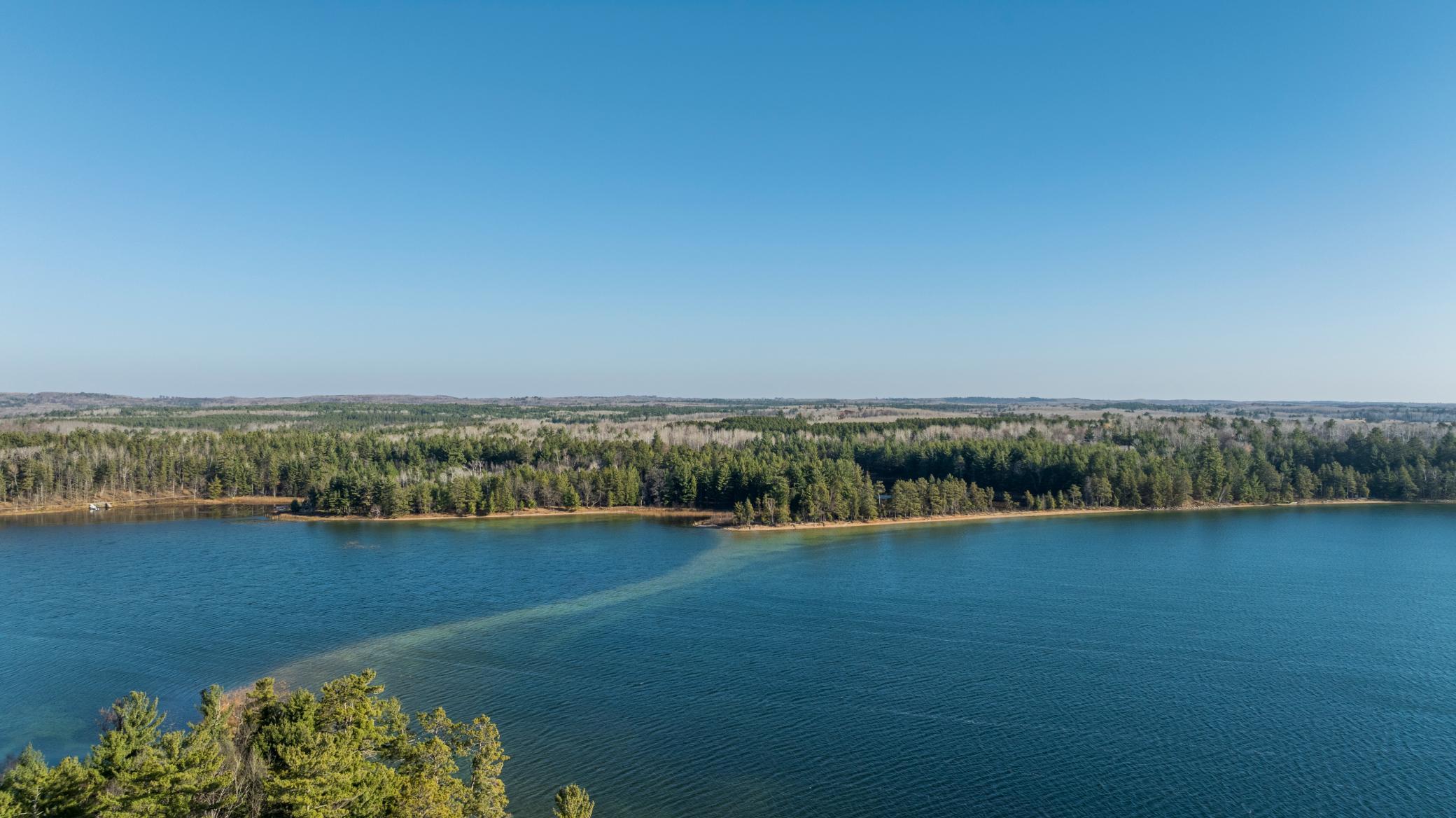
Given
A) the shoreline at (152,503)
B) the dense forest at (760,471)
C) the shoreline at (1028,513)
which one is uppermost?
the dense forest at (760,471)

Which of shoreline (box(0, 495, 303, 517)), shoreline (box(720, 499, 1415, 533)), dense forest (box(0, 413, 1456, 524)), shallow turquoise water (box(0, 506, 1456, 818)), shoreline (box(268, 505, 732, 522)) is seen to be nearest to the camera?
shallow turquoise water (box(0, 506, 1456, 818))

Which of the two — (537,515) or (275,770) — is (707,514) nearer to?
(537,515)

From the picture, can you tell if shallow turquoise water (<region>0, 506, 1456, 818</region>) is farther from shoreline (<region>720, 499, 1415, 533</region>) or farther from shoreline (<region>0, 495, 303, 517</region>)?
shoreline (<region>0, 495, 303, 517</region>)

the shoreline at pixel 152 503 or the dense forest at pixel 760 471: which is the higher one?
the dense forest at pixel 760 471

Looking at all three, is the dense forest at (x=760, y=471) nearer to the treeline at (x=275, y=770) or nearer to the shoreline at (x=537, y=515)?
the shoreline at (x=537, y=515)

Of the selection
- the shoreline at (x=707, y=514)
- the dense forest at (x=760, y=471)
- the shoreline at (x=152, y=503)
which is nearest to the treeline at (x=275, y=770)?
the shoreline at (x=707, y=514)

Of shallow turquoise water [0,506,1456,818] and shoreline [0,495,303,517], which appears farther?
shoreline [0,495,303,517]

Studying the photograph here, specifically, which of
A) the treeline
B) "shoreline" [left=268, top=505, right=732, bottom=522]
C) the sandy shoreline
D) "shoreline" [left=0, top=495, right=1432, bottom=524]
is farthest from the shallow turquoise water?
"shoreline" [left=268, top=505, right=732, bottom=522]
